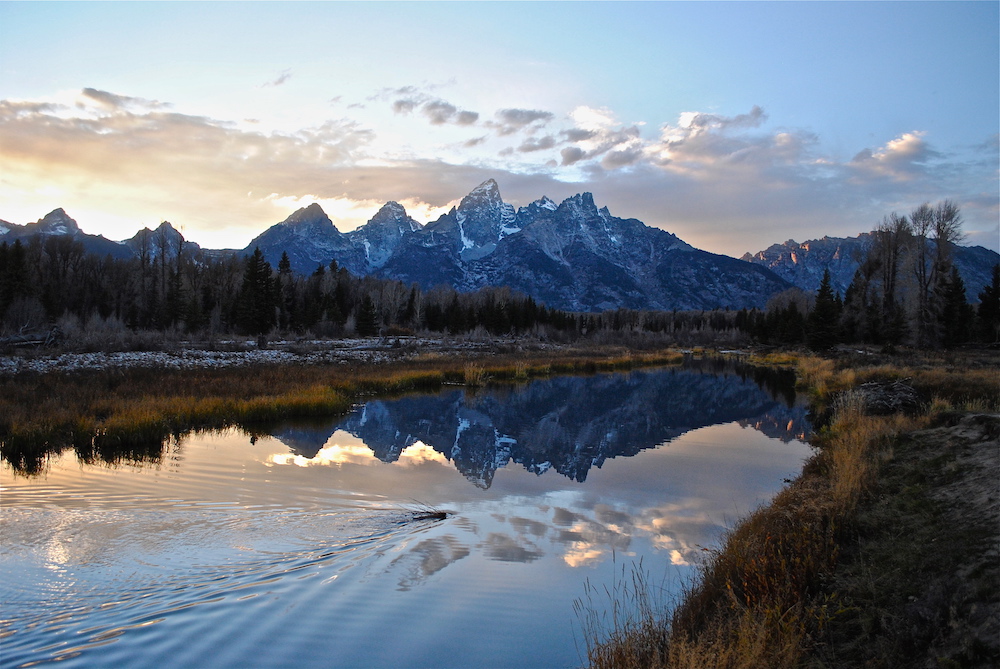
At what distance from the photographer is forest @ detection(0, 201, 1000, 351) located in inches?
2094

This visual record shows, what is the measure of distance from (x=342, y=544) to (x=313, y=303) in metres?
74.2

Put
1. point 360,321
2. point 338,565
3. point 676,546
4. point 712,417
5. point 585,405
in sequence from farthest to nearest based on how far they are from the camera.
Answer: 1. point 360,321
2. point 585,405
3. point 712,417
4. point 676,546
5. point 338,565

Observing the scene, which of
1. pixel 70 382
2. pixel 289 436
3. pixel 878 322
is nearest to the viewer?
pixel 289 436

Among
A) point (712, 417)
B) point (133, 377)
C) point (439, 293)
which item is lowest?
point (712, 417)

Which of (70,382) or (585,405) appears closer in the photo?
(70,382)

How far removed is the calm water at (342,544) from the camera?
6.13m

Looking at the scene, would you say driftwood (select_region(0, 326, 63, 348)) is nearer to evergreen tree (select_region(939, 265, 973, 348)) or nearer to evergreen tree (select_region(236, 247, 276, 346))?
evergreen tree (select_region(236, 247, 276, 346))

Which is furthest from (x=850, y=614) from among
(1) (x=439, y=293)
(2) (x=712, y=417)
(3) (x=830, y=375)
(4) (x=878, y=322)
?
(1) (x=439, y=293)

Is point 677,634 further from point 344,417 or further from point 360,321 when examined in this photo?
point 360,321

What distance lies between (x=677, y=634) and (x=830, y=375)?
3211 cm

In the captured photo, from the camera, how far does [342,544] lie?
8.88 metres

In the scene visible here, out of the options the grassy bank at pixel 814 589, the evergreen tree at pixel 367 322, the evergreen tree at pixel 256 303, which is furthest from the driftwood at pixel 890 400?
the evergreen tree at pixel 367 322

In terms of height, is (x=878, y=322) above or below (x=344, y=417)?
above

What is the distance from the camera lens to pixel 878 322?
198 ft
